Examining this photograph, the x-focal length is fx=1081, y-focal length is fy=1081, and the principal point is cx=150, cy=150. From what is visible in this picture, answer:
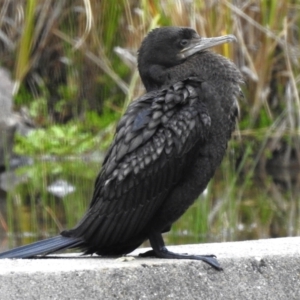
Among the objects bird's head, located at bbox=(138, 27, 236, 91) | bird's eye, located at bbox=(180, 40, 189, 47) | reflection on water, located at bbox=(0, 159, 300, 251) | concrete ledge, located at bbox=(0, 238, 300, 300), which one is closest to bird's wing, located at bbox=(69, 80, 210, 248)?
concrete ledge, located at bbox=(0, 238, 300, 300)

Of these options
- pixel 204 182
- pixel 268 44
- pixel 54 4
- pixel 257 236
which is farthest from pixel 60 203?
pixel 204 182

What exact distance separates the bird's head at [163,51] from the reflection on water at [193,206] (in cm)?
143

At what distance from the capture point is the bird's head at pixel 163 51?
14.3 feet

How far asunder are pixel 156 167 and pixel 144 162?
53mm

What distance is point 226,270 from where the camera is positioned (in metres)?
3.98

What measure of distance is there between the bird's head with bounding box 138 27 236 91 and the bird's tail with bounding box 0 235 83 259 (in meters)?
0.72

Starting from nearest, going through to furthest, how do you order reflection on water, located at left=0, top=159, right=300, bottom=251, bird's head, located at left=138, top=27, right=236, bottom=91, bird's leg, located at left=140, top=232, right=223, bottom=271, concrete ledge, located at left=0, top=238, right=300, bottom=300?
concrete ledge, located at left=0, top=238, right=300, bottom=300 < bird's leg, located at left=140, top=232, right=223, bottom=271 < bird's head, located at left=138, top=27, right=236, bottom=91 < reflection on water, located at left=0, top=159, right=300, bottom=251

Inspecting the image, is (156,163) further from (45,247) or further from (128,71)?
(128,71)

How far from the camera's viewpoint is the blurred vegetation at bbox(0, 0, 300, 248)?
8211mm

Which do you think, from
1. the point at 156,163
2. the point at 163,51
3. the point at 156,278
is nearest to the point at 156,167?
the point at 156,163

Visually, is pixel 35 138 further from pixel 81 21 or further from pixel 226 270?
pixel 226 270

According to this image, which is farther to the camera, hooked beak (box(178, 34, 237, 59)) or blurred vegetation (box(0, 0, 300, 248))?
blurred vegetation (box(0, 0, 300, 248))

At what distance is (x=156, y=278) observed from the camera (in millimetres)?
3850

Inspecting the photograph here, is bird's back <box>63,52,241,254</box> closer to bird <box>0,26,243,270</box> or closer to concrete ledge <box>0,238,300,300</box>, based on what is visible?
bird <box>0,26,243,270</box>
